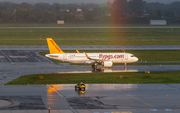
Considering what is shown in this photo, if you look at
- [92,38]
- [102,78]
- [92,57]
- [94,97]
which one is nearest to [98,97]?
[94,97]

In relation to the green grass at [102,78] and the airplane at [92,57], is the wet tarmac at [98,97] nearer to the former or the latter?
the green grass at [102,78]

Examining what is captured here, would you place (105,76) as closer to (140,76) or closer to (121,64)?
(140,76)

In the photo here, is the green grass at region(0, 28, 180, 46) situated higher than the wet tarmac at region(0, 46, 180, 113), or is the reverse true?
the green grass at region(0, 28, 180, 46)

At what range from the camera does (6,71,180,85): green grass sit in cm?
4653

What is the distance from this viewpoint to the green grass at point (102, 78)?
46531 mm

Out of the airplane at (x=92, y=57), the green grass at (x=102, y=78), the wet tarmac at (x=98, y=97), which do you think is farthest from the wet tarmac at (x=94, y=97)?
the airplane at (x=92, y=57)

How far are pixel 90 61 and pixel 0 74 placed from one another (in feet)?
63.5

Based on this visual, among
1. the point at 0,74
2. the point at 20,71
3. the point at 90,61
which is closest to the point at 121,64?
the point at 90,61

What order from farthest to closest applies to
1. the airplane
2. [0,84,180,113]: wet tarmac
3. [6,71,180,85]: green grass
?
the airplane
[6,71,180,85]: green grass
[0,84,180,113]: wet tarmac

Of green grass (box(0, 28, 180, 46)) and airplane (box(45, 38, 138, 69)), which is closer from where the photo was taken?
airplane (box(45, 38, 138, 69))

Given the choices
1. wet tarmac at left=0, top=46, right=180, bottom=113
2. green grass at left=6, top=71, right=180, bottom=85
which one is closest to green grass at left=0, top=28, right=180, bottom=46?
green grass at left=6, top=71, right=180, bottom=85

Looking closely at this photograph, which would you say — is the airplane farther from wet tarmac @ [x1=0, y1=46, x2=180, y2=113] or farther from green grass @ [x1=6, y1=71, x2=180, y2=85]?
wet tarmac @ [x1=0, y1=46, x2=180, y2=113]

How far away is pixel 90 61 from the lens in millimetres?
62094

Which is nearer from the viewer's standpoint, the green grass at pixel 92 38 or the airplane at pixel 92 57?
the airplane at pixel 92 57
